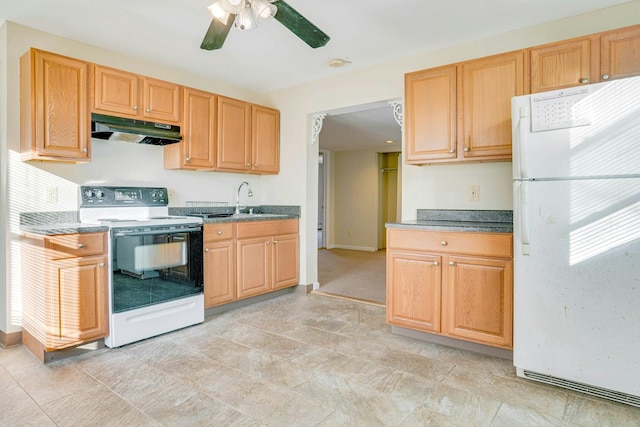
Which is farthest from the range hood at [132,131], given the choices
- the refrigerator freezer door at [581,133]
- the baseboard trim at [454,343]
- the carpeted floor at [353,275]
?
the refrigerator freezer door at [581,133]

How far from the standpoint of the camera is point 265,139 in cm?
418

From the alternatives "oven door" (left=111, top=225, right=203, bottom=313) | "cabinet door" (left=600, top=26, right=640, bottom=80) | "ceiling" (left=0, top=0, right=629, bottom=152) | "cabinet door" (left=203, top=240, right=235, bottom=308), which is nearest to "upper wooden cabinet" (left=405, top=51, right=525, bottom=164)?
"ceiling" (left=0, top=0, right=629, bottom=152)

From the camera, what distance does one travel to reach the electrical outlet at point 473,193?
3.02 m

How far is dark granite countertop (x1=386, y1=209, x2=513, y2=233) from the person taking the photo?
246 cm

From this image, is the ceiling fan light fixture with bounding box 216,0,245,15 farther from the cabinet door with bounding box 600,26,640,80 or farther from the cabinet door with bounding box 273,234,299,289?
the cabinet door with bounding box 273,234,299,289

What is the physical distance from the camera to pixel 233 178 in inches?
168

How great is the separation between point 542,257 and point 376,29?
6.58ft

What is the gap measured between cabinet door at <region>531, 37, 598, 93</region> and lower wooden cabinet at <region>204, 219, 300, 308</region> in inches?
103

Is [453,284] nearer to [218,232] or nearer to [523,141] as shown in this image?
[523,141]

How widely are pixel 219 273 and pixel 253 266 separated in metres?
0.40

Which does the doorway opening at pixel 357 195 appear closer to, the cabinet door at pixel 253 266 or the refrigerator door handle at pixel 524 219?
the cabinet door at pixel 253 266

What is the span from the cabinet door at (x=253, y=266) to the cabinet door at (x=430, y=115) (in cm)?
170

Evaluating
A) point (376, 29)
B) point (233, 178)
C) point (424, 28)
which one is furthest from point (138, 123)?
point (424, 28)

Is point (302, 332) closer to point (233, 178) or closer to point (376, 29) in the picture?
point (233, 178)
